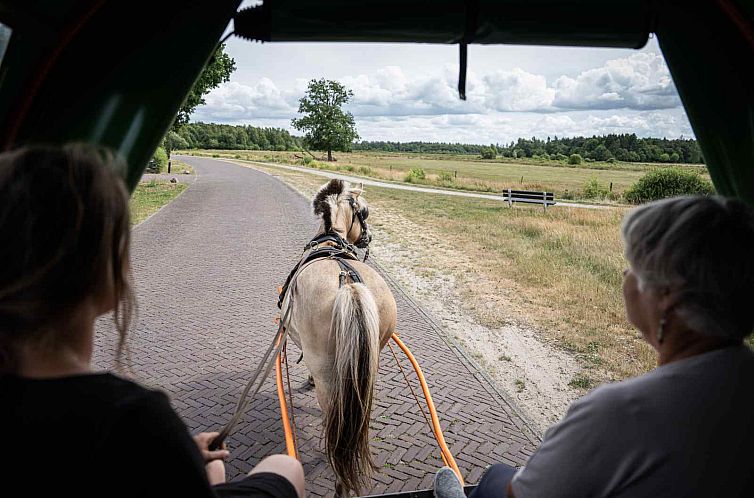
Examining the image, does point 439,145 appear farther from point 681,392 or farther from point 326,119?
point 681,392

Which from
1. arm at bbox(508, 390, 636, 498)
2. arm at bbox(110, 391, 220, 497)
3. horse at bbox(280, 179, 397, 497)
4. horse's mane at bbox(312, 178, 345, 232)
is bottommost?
horse at bbox(280, 179, 397, 497)

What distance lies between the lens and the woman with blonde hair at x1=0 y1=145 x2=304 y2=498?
0.83m

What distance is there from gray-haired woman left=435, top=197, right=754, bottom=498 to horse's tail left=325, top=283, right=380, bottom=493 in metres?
1.81

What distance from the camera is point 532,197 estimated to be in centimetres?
1961

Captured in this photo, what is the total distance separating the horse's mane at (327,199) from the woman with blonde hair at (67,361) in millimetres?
3389

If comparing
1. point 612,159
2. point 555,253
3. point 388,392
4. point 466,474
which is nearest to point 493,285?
point 555,253

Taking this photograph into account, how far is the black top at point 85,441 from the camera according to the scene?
2.70 feet

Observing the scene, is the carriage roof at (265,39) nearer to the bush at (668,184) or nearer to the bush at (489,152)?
the bush at (668,184)

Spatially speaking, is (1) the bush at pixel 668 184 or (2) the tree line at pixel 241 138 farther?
(2) the tree line at pixel 241 138

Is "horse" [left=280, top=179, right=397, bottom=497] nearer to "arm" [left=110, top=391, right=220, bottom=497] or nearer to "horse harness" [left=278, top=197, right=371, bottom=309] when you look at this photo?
"horse harness" [left=278, top=197, right=371, bottom=309]

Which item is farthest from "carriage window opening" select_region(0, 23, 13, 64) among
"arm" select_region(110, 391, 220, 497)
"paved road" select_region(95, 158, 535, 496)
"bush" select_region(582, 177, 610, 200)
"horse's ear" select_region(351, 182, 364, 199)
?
"bush" select_region(582, 177, 610, 200)

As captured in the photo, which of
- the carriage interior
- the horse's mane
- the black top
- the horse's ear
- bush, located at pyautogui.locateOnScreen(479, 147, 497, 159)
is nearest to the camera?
the black top

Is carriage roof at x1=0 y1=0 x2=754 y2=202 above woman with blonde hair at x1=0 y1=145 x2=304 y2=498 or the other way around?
above

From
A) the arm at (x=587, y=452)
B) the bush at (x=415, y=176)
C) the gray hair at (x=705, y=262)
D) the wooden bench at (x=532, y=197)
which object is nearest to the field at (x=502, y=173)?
the bush at (x=415, y=176)
